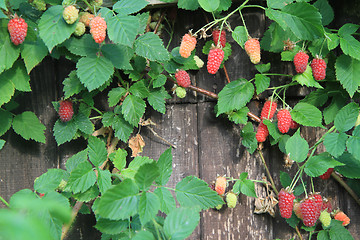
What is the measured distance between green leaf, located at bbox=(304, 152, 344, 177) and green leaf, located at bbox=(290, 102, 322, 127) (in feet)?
0.40

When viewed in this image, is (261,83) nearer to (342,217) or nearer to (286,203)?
(286,203)

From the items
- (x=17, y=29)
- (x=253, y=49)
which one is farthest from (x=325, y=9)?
(x=17, y=29)

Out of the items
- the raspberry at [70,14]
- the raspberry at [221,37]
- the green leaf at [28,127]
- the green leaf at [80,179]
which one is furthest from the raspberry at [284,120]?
the green leaf at [28,127]

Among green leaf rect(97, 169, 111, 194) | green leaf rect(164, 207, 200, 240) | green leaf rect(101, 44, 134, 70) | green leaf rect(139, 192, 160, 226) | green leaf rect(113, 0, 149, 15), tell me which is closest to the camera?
green leaf rect(164, 207, 200, 240)

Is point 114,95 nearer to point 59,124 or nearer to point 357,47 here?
point 59,124

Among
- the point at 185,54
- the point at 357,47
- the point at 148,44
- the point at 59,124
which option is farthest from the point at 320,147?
the point at 59,124

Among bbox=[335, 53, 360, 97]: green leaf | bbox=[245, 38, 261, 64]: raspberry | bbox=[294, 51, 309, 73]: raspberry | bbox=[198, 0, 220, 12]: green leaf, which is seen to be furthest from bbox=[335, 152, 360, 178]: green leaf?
bbox=[198, 0, 220, 12]: green leaf

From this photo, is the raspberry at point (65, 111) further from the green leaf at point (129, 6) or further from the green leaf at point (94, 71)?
the green leaf at point (129, 6)

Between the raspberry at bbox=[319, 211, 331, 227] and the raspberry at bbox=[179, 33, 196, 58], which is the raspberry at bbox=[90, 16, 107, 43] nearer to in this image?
the raspberry at bbox=[179, 33, 196, 58]

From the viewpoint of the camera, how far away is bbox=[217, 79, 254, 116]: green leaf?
1406mm

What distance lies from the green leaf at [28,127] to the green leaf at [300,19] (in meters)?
0.98

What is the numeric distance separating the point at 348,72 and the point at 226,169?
0.59 m

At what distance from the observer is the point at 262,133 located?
1.42 metres

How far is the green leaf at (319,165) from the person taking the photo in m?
1.31
